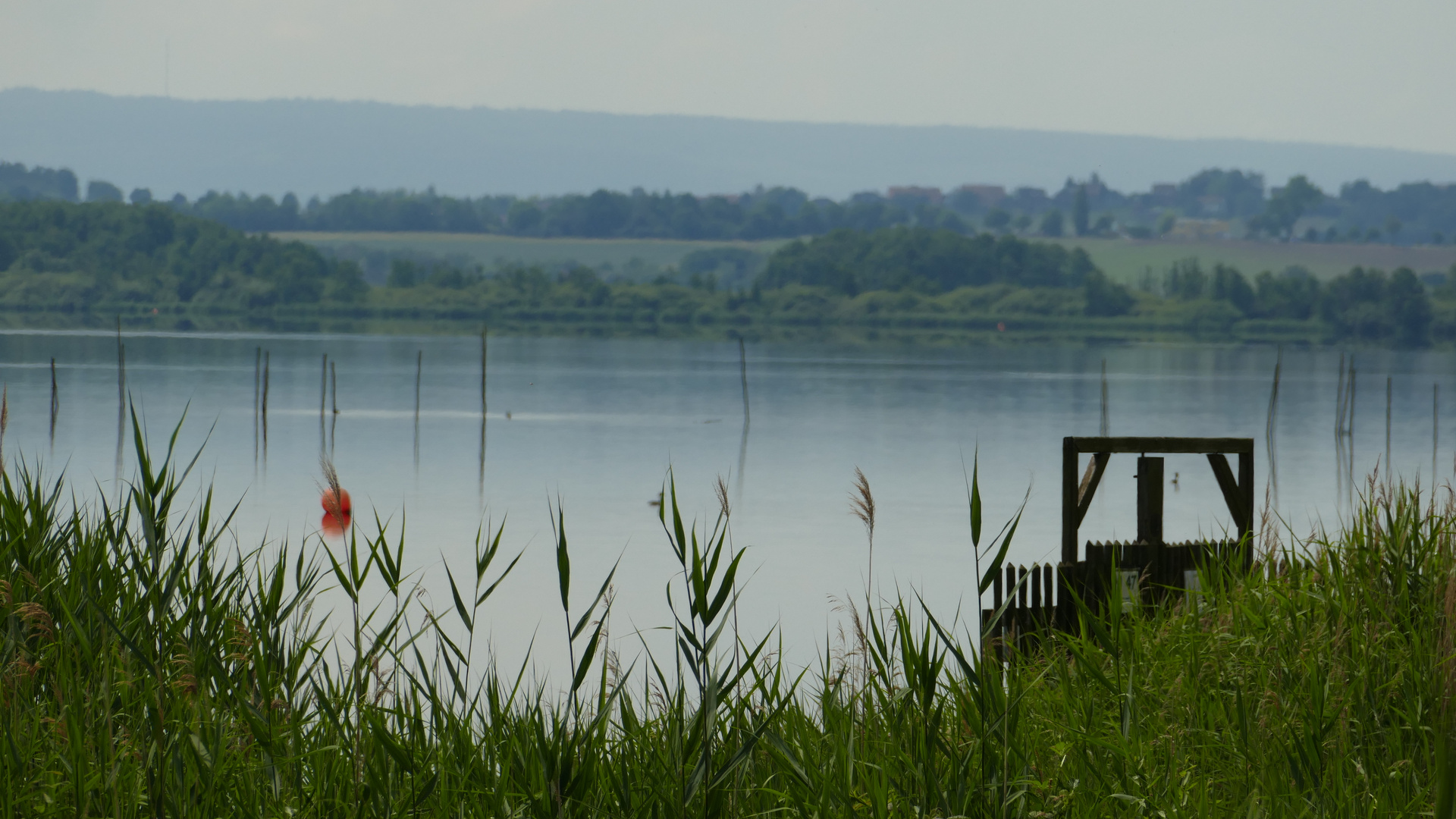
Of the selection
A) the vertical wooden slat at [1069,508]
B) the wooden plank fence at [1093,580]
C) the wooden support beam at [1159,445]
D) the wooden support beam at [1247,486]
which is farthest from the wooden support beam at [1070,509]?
the wooden support beam at [1247,486]

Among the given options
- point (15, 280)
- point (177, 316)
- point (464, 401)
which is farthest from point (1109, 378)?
point (15, 280)

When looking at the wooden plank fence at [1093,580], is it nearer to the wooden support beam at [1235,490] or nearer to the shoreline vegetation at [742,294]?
the wooden support beam at [1235,490]

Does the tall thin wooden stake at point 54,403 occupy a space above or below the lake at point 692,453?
above

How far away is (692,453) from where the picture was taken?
45.2m

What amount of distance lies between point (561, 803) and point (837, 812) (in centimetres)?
112

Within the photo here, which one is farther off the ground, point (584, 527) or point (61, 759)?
point (61, 759)

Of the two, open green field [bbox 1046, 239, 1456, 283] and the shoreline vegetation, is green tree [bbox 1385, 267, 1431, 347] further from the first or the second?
open green field [bbox 1046, 239, 1456, 283]

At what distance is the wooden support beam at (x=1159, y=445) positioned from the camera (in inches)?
482

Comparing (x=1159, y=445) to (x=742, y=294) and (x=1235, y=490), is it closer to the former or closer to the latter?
(x=1235, y=490)

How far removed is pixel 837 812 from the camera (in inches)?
229

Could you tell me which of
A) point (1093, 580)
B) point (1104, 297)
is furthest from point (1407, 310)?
point (1093, 580)

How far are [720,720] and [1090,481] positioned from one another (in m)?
7.33

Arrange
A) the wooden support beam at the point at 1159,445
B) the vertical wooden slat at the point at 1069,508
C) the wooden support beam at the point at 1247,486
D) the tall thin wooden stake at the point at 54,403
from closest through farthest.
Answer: the wooden support beam at the point at 1159,445 < the vertical wooden slat at the point at 1069,508 < the wooden support beam at the point at 1247,486 < the tall thin wooden stake at the point at 54,403

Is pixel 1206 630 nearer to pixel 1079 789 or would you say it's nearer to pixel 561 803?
pixel 1079 789
